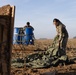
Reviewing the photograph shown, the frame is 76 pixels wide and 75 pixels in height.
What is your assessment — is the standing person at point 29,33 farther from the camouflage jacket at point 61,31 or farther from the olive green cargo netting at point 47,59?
the camouflage jacket at point 61,31

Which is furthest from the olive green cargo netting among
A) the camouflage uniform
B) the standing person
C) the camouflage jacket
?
the standing person

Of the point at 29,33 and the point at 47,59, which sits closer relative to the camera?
the point at 47,59

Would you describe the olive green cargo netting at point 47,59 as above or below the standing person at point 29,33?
below

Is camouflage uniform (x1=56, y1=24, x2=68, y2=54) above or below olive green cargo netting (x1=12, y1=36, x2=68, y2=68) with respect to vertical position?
above

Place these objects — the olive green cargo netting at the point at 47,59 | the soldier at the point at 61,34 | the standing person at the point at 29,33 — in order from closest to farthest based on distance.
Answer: the olive green cargo netting at the point at 47,59 < the soldier at the point at 61,34 < the standing person at the point at 29,33

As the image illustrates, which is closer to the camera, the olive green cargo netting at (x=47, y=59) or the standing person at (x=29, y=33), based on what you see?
the olive green cargo netting at (x=47, y=59)

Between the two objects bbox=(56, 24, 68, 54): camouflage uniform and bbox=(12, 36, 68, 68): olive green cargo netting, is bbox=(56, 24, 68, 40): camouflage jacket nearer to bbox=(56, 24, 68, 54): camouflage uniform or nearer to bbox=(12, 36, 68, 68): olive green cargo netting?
bbox=(56, 24, 68, 54): camouflage uniform

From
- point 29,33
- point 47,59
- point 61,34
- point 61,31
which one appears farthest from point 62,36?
point 29,33

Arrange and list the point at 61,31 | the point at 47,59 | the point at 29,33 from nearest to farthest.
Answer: the point at 47,59 → the point at 61,31 → the point at 29,33

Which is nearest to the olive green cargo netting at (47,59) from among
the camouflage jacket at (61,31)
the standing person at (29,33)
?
the camouflage jacket at (61,31)

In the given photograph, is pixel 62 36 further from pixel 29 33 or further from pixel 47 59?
pixel 29 33

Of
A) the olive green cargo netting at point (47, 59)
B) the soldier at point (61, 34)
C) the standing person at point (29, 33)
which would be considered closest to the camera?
the olive green cargo netting at point (47, 59)

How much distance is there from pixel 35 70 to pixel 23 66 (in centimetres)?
92

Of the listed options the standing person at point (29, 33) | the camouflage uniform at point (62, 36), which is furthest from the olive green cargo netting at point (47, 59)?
the standing person at point (29, 33)
